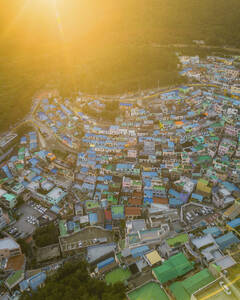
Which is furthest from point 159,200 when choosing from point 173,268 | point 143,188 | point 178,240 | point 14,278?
point 14,278

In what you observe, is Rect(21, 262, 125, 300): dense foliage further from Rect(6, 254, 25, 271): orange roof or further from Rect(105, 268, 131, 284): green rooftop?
Rect(6, 254, 25, 271): orange roof

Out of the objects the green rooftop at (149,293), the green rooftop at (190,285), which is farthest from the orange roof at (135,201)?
the green rooftop at (190,285)

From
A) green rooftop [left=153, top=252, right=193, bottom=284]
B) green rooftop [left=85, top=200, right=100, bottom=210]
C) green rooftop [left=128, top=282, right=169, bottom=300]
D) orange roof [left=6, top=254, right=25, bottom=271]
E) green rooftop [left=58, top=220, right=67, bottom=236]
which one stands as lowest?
orange roof [left=6, top=254, right=25, bottom=271]

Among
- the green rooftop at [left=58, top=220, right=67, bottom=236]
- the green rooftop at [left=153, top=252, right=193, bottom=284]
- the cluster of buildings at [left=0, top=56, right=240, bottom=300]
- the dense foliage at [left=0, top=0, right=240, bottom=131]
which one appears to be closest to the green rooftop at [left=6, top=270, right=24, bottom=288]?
the cluster of buildings at [left=0, top=56, right=240, bottom=300]

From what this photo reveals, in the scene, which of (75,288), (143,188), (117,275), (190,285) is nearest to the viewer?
(190,285)

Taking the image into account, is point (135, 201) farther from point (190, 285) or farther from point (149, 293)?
point (190, 285)

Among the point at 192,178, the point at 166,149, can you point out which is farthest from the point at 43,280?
the point at 166,149
